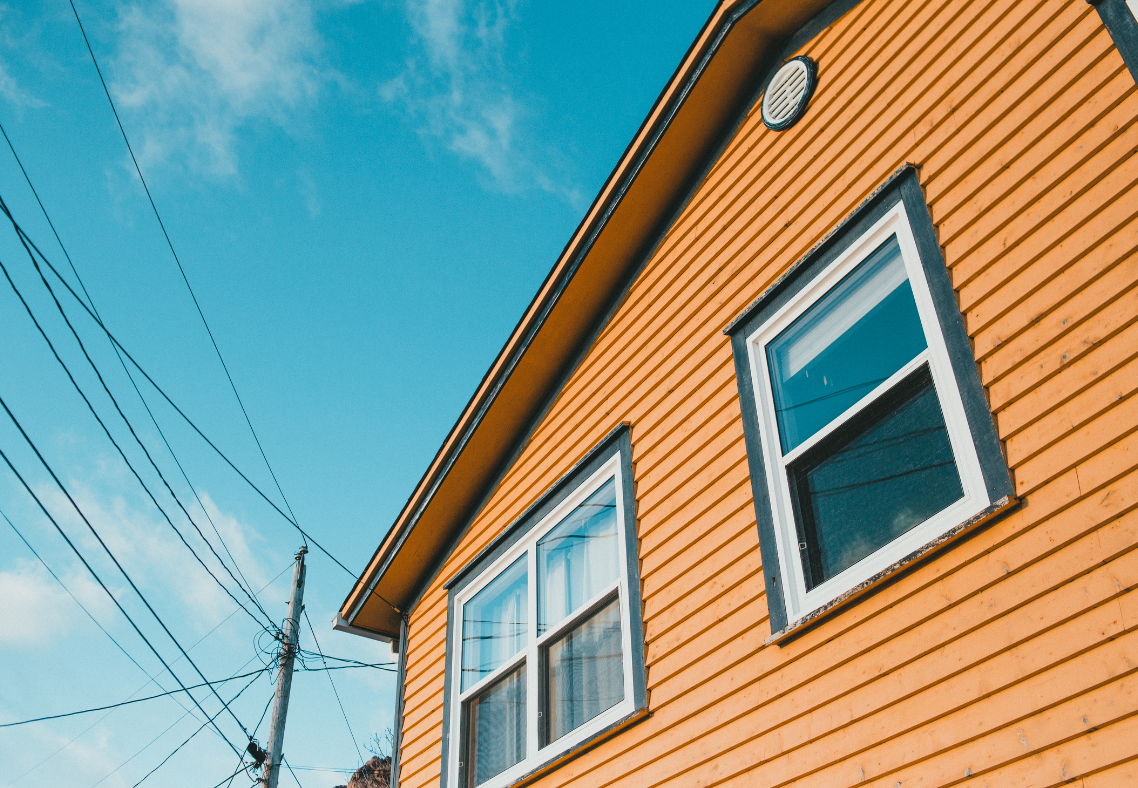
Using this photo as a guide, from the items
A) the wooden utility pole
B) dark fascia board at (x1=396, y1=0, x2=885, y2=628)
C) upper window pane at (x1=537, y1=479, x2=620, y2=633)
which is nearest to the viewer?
dark fascia board at (x1=396, y1=0, x2=885, y2=628)

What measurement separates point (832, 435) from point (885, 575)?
2.80 ft

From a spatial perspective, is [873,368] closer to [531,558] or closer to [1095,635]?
[1095,635]

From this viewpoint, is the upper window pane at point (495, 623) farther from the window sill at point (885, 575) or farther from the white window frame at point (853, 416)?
the window sill at point (885, 575)

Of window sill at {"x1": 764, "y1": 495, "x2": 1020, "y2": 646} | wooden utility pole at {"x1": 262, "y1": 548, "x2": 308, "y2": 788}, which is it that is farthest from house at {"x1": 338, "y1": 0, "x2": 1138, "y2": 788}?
wooden utility pole at {"x1": 262, "y1": 548, "x2": 308, "y2": 788}

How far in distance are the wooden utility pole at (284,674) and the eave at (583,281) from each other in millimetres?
5679

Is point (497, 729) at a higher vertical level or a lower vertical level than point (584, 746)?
higher

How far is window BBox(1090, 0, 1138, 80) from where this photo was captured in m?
3.52

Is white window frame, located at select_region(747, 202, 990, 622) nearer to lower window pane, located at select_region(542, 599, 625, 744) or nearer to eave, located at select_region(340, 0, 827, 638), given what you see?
lower window pane, located at select_region(542, 599, 625, 744)

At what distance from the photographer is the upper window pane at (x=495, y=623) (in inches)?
259

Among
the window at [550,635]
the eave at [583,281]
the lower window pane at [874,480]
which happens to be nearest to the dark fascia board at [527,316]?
the eave at [583,281]

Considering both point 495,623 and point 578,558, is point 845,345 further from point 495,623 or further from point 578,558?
point 495,623

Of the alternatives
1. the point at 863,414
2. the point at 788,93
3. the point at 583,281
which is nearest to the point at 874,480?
the point at 863,414

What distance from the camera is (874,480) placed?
4.13 metres

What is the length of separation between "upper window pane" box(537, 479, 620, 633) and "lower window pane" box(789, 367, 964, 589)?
1624 mm
